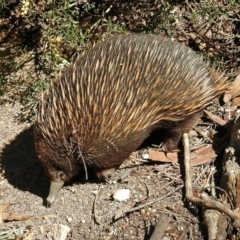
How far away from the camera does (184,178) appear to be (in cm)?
417

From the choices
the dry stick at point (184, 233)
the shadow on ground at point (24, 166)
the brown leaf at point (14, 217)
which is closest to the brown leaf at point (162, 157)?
the dry stick at point (184, 233)

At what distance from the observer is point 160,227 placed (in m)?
3.80

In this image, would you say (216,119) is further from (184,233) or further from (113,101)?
(184,233)

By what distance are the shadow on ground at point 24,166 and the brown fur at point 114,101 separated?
374 mm

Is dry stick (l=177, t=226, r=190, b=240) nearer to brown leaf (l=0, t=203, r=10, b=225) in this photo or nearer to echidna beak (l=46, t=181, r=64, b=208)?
echidna beak (l=46, t=181, r=64, b=208)

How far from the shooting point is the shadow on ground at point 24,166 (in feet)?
14.6

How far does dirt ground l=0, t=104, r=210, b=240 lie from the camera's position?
3.91m

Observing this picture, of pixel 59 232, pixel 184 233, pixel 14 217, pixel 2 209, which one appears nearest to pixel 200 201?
pixel 184 233

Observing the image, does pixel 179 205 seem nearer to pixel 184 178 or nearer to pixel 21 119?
pixel 184 178

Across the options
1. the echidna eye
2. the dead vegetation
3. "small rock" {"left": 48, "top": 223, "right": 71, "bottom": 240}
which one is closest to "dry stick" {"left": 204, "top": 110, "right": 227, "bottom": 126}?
the dead vegetation

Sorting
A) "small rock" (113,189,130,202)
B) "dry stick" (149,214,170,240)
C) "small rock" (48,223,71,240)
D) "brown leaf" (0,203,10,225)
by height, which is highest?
"dry stick" (149,214,170,240)

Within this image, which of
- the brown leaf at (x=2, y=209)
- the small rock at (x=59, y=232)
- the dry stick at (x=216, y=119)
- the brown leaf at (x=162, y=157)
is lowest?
the brown leaf at (x=2, y=209)

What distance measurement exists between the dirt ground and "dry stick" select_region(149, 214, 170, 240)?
0.10ft

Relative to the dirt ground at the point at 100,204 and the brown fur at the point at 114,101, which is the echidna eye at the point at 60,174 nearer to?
the brown fur at the point at 114,101
